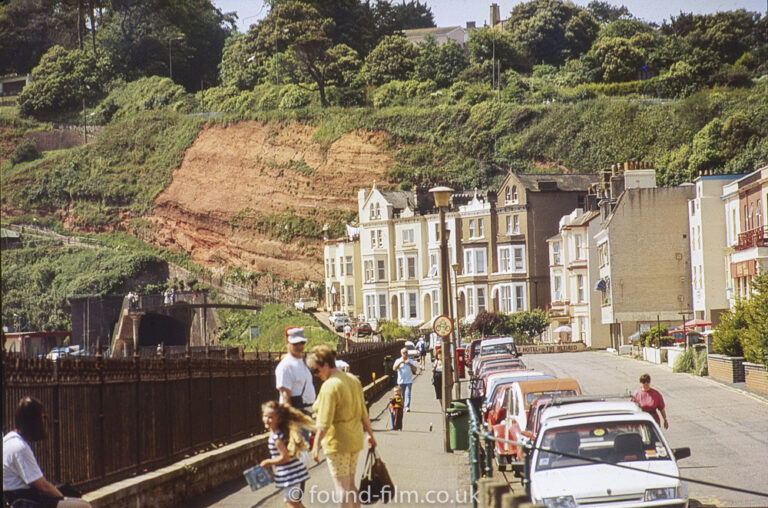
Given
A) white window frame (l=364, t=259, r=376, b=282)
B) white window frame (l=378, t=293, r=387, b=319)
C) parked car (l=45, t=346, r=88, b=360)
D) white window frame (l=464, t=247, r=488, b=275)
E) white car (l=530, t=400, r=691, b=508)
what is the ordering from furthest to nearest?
white window frame (l=364, t=259, r=376, b=282) < white window frame (l=378, t=293, r=387, b=319) < white window frame (l=464, t=247, r=488, b=275) < white car (l=530, t=400, r=691, b=508) < parked car (l=45, t=346, r=88, b=360)

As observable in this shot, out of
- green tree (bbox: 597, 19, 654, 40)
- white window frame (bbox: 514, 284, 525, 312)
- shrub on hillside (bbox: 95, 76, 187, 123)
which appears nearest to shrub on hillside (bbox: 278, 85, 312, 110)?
shrub on hillside (bbox: 95, 76, 187, 123)

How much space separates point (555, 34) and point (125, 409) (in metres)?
134

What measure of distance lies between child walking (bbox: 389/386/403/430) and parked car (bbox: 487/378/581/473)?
4.44 metres

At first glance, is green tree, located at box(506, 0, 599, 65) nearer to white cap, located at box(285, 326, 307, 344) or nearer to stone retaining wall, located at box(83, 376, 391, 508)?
stone retaining wall, located at box(83, 376, 391, 508)

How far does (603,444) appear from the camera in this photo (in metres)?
14.1

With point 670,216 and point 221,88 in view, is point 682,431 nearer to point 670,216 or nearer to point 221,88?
point 670,216

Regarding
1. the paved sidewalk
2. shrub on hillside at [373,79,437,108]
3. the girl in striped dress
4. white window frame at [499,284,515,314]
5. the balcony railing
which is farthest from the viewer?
shrub on hillside at [373,79,437,108]

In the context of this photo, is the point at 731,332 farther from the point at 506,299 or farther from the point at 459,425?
the point at 506,299

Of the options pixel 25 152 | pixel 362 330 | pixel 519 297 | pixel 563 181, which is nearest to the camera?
pixel 362 330

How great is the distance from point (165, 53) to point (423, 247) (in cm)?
6742

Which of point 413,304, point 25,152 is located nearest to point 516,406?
point 413,304

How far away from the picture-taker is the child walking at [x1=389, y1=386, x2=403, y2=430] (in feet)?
82.9

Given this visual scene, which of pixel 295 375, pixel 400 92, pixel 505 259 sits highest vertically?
pixel 400 92

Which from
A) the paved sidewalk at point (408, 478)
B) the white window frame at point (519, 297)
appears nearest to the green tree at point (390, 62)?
the white window frame at point (519, 297)
